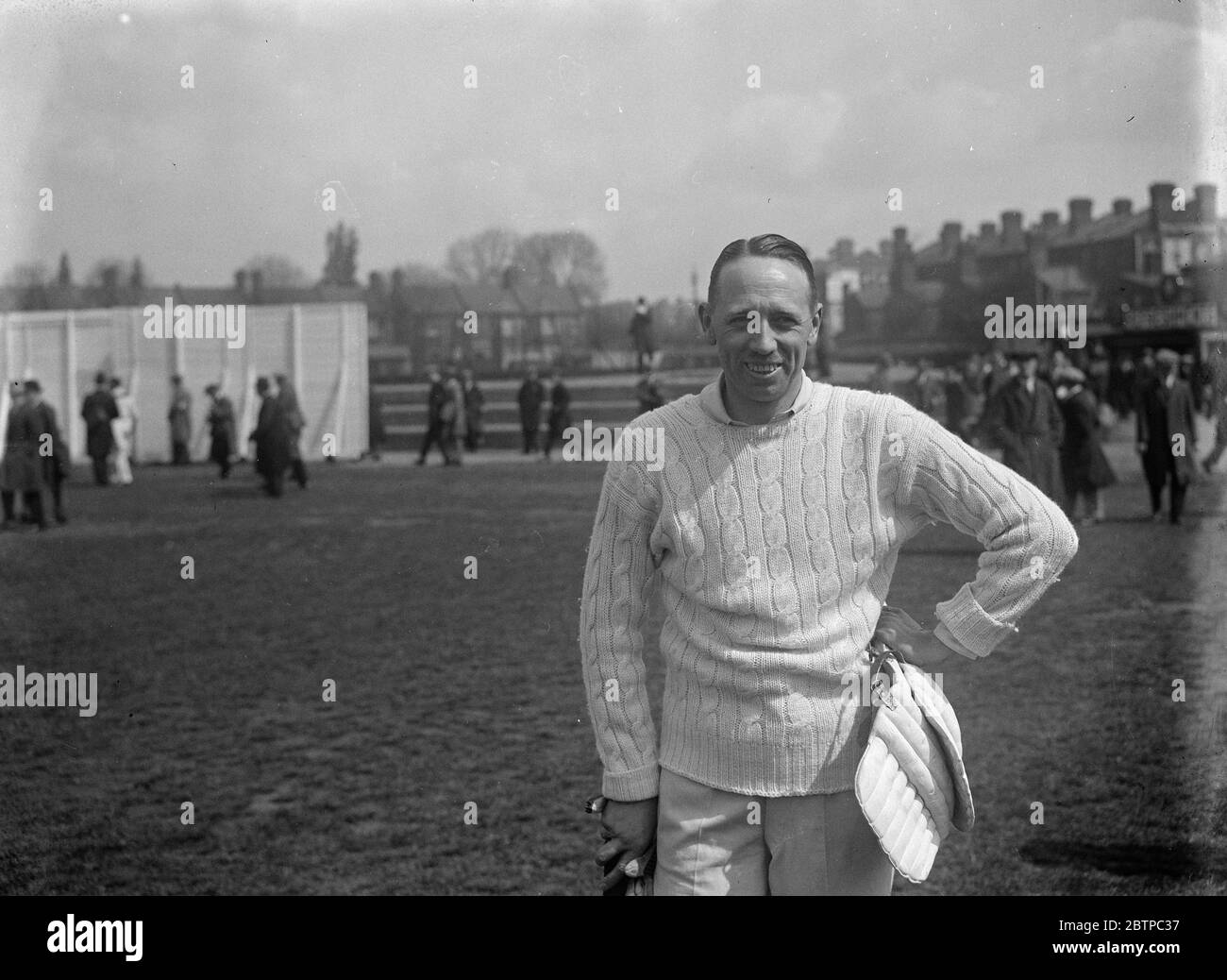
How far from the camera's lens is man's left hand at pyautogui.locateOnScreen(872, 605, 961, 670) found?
2090mm

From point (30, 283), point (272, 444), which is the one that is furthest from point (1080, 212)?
point (30, 283)

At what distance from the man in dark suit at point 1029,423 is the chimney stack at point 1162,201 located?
10.4 ft

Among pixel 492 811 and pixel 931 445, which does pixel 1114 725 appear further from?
pixel 931 445

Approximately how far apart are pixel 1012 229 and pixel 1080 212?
1.11 feet

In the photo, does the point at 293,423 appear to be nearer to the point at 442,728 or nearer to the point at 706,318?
the point at 442,728

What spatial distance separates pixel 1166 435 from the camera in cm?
933

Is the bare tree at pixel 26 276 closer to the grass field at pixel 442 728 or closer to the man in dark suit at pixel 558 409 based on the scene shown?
the grass field at pixel 442 728

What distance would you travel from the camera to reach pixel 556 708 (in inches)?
216

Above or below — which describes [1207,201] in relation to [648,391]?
above

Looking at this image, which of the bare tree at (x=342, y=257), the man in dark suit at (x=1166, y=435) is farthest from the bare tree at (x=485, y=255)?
the man in dark suit at (x=1166, y=435)

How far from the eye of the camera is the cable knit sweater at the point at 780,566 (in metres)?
2.01

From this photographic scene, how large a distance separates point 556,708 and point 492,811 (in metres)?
1.21

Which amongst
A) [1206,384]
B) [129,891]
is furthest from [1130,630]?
[129,891]

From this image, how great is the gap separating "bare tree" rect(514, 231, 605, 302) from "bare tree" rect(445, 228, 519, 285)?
9cm
